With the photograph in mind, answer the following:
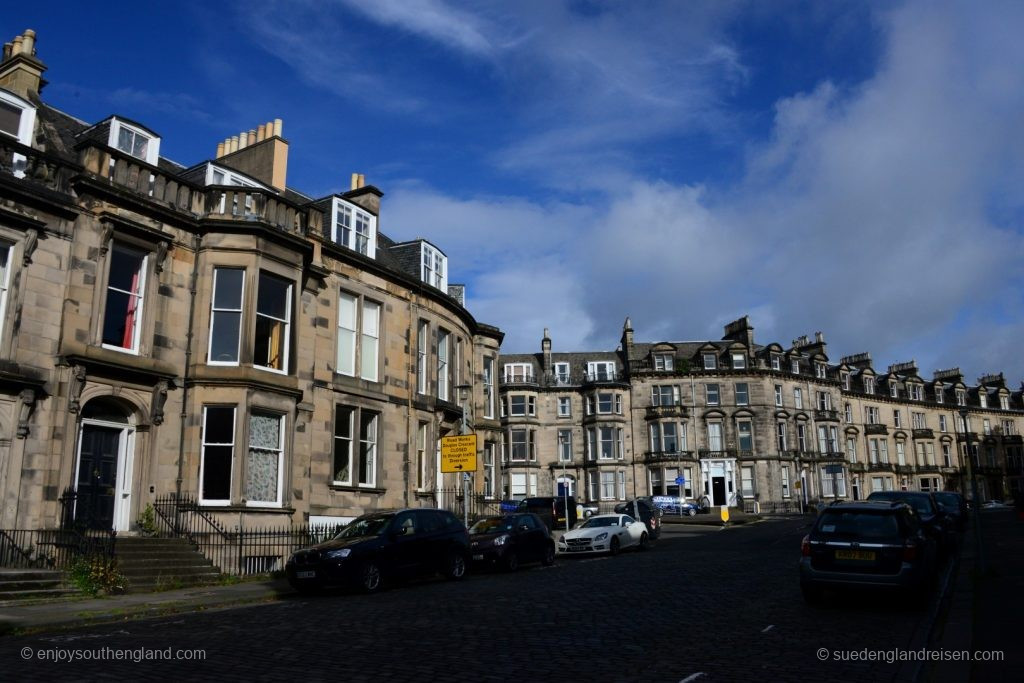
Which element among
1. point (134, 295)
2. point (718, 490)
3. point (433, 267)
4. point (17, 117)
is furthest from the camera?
point (718, 490)

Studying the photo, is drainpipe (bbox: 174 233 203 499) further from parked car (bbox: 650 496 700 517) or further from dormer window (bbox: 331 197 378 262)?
parked car (bbox: 650 496 700 517)

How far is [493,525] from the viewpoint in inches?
880

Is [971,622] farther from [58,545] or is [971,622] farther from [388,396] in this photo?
[388,396]

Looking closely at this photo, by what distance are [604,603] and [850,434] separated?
66.8 m

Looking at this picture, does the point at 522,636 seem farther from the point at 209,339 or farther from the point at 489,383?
the point at 489,383

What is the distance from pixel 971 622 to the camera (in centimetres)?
1100

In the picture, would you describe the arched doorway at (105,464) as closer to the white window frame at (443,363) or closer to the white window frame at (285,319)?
the white window frame at (285,319)

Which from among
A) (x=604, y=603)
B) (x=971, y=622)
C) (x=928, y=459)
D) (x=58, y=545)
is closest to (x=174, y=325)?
(x=58, y=545)

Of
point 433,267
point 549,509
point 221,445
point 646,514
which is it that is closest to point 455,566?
point 221,445

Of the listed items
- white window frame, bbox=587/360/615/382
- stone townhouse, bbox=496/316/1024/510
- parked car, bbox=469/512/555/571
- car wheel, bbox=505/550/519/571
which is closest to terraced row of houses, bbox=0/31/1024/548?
parked car, bbox=469/512/555/571

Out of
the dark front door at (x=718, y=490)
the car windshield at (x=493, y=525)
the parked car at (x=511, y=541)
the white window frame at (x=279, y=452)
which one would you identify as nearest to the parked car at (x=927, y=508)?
the parked car at (x=511, y=541)

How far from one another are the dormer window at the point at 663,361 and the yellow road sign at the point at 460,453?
43.9m

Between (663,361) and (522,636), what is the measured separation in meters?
56.4

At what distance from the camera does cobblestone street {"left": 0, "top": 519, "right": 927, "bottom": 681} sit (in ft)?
27.0
